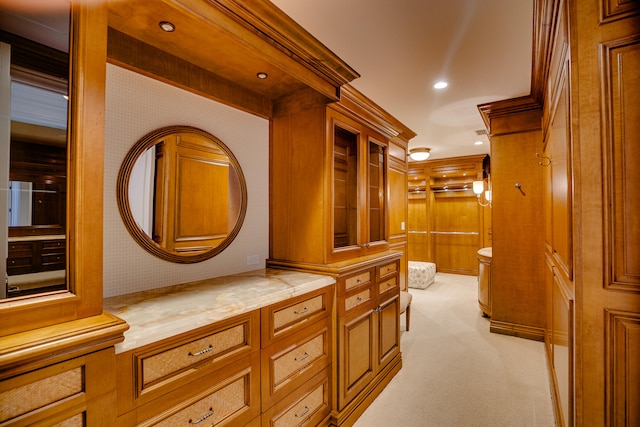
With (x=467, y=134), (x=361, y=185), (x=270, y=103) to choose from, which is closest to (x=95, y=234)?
(x=270, y=103)

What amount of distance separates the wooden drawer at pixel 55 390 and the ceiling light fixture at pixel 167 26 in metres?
1.41

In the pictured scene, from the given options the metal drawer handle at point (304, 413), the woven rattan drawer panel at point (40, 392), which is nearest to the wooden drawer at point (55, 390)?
the woven rattan drawer panel at point (40, 392)

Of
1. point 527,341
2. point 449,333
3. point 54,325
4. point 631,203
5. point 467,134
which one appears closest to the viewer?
point 54,325

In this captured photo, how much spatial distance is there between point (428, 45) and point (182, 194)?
6.62 feet

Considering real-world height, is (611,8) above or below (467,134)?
below

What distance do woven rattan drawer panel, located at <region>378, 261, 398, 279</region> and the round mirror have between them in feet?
4.15

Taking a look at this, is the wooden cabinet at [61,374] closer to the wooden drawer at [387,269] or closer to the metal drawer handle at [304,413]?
the metal drawer handle at [304,413]

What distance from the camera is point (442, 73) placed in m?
2.66

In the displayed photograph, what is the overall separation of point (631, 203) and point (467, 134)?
3.87 meters

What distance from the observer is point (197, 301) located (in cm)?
146

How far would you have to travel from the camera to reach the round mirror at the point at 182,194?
1635mm

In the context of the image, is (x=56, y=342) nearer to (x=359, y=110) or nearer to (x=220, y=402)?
(x=220, y=402)

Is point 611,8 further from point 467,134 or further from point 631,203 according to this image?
point 467,134

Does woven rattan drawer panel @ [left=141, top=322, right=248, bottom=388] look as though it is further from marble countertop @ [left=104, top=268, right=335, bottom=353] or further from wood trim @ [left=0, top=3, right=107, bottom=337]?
wood trim @ [left=0, top=3, right=107, bottom=337]
